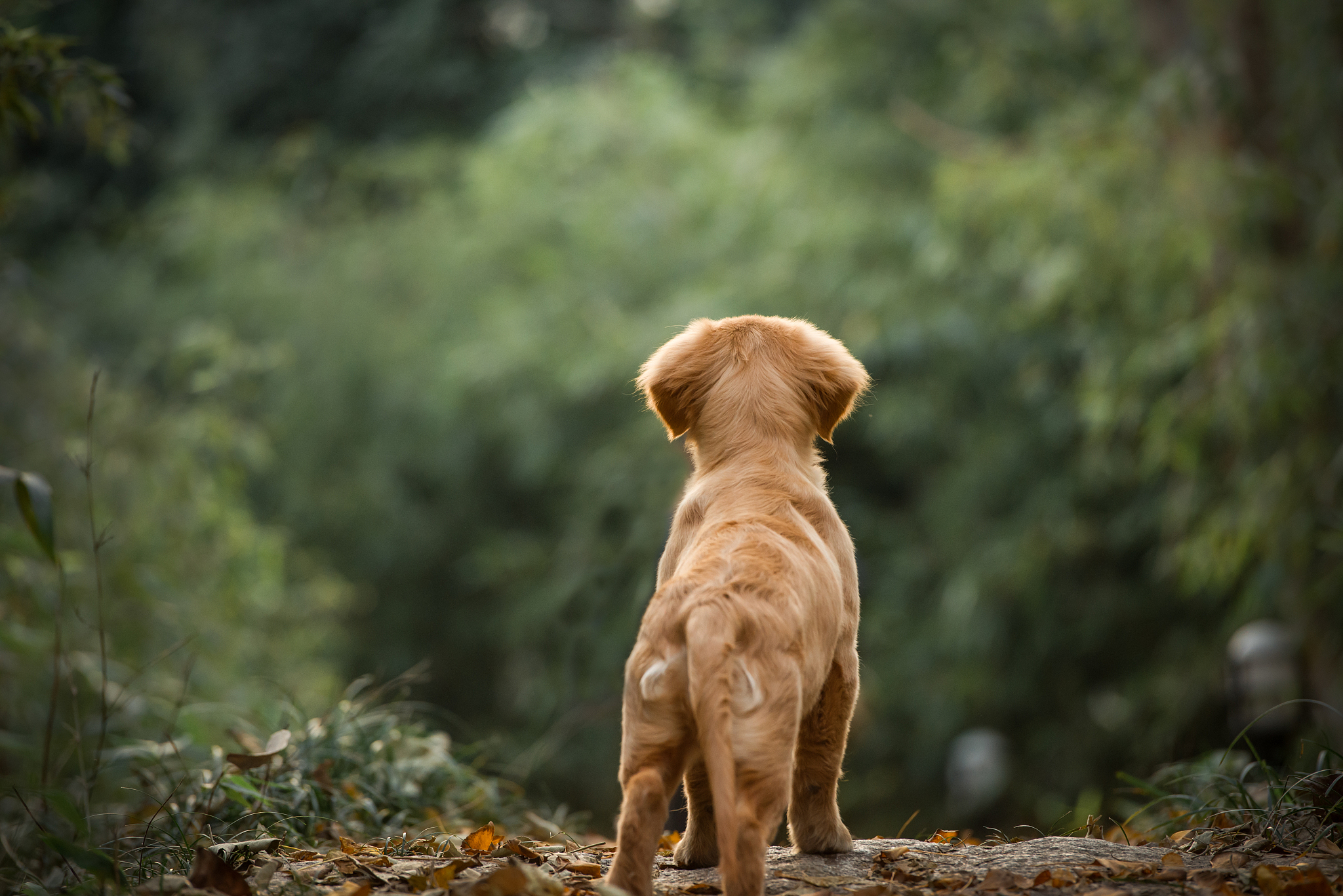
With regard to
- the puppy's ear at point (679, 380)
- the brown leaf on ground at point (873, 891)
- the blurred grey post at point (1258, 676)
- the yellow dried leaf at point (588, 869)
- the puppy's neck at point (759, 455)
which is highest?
the blurred grey post at point (1258, 676)

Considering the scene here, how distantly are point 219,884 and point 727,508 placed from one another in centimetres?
148

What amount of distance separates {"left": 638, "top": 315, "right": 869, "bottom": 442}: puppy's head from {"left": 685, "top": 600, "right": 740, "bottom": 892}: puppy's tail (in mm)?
841

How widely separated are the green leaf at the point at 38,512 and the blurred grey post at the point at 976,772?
875 centimetres

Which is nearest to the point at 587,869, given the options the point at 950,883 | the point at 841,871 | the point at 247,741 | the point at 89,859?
the point at 841,871

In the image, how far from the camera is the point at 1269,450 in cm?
703

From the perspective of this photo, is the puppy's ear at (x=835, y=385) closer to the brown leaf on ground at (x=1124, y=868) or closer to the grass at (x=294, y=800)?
the brown leaf on ground at (x=1124, y=868)

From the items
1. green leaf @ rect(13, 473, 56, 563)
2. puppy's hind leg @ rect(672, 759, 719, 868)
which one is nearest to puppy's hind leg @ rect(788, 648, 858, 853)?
puppy's hind leg @ rect(672, 759, 719, 868)

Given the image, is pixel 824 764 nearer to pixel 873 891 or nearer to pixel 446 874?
pixel 873 891

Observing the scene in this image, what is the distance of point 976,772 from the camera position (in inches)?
388

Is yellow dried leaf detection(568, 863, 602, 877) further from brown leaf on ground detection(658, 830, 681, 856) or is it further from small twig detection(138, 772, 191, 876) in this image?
small twig detection(138, 772, 191, 876)

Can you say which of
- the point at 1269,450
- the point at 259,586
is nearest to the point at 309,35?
the point at 259,586

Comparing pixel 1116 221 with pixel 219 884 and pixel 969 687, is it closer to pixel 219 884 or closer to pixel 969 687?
pixel 969 687

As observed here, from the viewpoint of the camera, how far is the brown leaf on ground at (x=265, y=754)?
338 cm

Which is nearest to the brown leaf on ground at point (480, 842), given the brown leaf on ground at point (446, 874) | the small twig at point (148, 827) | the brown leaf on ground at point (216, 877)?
the brown leaf on ground at point (446, 874)
